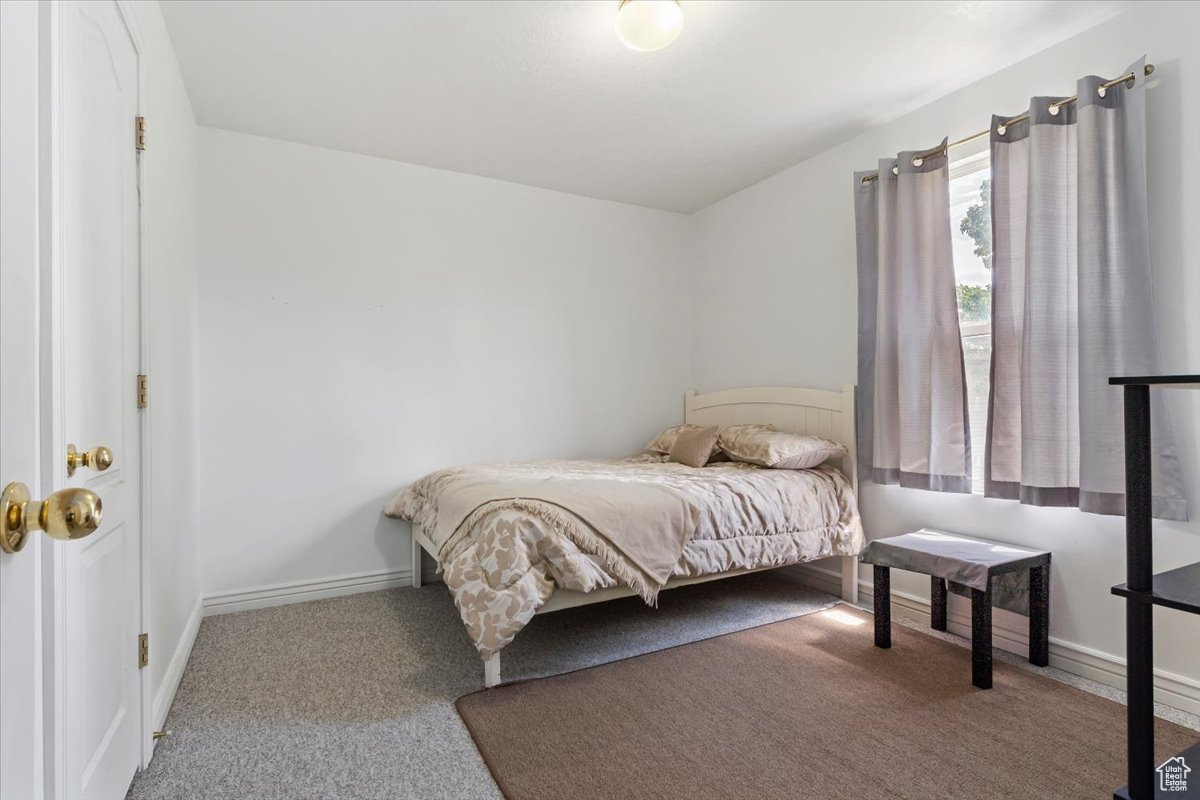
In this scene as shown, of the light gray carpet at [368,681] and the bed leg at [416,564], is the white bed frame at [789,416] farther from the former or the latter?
the light gray carpet at [368,681]

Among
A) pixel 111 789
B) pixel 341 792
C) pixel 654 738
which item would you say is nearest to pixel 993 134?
pixel 654 738

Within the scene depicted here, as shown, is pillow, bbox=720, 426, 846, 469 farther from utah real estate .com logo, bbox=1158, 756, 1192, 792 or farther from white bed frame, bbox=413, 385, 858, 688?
utah real estate .com logo, bbox=1158, 756, 1192, 792

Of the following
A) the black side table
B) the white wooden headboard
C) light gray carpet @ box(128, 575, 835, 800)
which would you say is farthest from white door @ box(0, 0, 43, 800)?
the white wooden headboard

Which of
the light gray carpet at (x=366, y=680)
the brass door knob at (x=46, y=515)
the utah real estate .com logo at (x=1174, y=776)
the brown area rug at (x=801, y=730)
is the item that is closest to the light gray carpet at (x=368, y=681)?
the light gray carpet at (x=366, y=680)

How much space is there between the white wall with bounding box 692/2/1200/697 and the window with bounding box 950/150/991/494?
183 millimetres

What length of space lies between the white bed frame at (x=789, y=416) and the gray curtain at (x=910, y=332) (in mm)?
130

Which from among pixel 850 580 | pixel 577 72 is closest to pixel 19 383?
pixel 577 72

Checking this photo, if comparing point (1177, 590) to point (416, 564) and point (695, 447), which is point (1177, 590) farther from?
point (416, 564)

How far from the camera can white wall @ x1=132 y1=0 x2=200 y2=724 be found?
1.92 metres

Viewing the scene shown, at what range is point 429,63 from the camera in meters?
2.54

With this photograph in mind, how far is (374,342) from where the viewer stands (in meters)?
3.46

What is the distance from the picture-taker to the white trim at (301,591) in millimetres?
3033

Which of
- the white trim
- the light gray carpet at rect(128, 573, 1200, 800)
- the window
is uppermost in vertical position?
the window

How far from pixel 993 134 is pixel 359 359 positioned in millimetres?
3261
